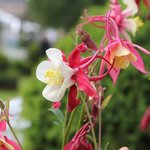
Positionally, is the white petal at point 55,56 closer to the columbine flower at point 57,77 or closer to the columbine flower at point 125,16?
the columbine flower at point 57,77

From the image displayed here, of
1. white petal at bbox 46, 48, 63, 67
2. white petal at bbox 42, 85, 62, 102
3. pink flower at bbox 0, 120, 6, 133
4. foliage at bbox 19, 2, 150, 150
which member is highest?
white petal at bbox 46, 48, 63, 67

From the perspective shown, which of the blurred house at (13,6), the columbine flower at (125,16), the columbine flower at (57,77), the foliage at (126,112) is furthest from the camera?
the blurred house at (13,6)

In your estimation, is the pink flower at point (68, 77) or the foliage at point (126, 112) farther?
the foliage at point (126, 112)

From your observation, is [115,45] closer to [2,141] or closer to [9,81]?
[2,141]

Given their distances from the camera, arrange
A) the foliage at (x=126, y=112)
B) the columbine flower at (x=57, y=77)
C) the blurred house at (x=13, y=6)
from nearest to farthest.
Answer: the columbine flower at (x=57, y=77) < the foliage at (x=126, y=112) < the blurred house at (x=13, y=6)

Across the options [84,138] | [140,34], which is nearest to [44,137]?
[140,34]

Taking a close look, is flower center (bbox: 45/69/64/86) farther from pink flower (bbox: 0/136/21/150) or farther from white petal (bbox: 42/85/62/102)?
pink flower (bbox: 0/136/21/150)

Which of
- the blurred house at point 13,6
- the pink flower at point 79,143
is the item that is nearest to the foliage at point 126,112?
the pink flower at point 79,143

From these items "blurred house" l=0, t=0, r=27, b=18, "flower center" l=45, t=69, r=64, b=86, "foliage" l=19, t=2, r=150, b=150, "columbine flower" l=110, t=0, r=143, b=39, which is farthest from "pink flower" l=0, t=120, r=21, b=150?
"blurred house" l=0, t=0, r=27, b=18

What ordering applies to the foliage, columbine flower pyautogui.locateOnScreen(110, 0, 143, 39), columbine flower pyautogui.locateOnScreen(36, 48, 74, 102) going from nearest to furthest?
1. columbine flower pyautogui.locateOnScreen(36, 48, 74, 102)
2. columbine flower pyautogui.locateOnScreen(110, 0, 143, 39)
3. the foliage
